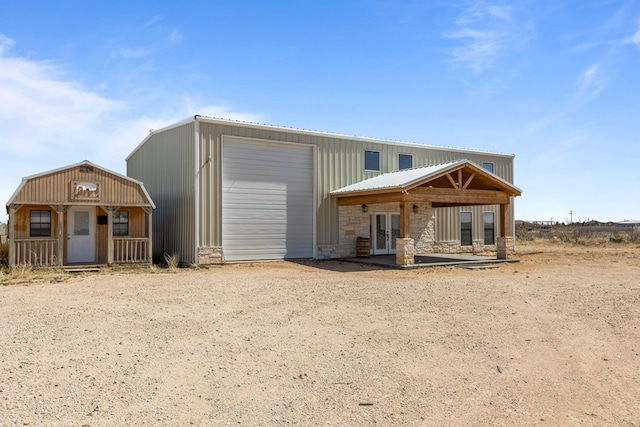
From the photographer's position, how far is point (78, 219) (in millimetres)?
16391

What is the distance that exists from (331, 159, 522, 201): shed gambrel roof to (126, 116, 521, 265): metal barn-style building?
0.05 m

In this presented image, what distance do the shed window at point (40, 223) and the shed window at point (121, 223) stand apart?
1990mm

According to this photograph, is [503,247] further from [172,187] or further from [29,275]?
[29,275]

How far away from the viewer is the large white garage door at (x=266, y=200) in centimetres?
1733

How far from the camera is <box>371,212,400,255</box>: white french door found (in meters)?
20.9

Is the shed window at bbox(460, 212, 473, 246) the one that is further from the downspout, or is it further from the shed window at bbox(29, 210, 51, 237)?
the shed window at bbox(29, 210, 51, 237)

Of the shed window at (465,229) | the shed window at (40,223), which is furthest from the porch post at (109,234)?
the shed window at (465,229)

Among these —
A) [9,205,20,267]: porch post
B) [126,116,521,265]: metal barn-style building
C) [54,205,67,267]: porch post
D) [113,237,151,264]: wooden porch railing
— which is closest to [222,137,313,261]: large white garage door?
[126,116,521,265]: metal barn-style building

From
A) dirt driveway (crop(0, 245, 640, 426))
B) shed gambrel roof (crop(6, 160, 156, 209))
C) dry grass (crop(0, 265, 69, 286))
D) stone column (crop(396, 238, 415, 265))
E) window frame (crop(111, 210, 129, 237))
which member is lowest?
dirt driveway (crop(0, 245, 640, 426))

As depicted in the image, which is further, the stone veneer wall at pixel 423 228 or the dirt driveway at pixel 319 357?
the stone veneer wall at pixel 423 228

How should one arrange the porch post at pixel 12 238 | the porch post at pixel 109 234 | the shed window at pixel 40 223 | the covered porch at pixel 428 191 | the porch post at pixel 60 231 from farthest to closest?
the covered porch at pixel 428 191, the porch post at pixel 109 234, the shed window at pixel 40 223, the porch post at pixel 60 231, the porch post at pixel 12 238

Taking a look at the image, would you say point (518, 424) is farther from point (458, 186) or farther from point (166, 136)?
point (166, 136)

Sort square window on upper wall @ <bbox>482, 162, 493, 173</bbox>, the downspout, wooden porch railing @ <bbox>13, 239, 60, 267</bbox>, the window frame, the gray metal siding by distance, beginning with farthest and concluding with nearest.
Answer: square window on upper wall @ <bbox>482, 162, 493, 173</bbox> < the gray metal siding < the window frame < the downspout < wooden porch railing @ <bbox>13, 239, 60, 267</bbox>

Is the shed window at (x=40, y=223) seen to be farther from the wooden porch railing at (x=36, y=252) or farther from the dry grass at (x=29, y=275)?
the dry grass at (x=29, y=275)
